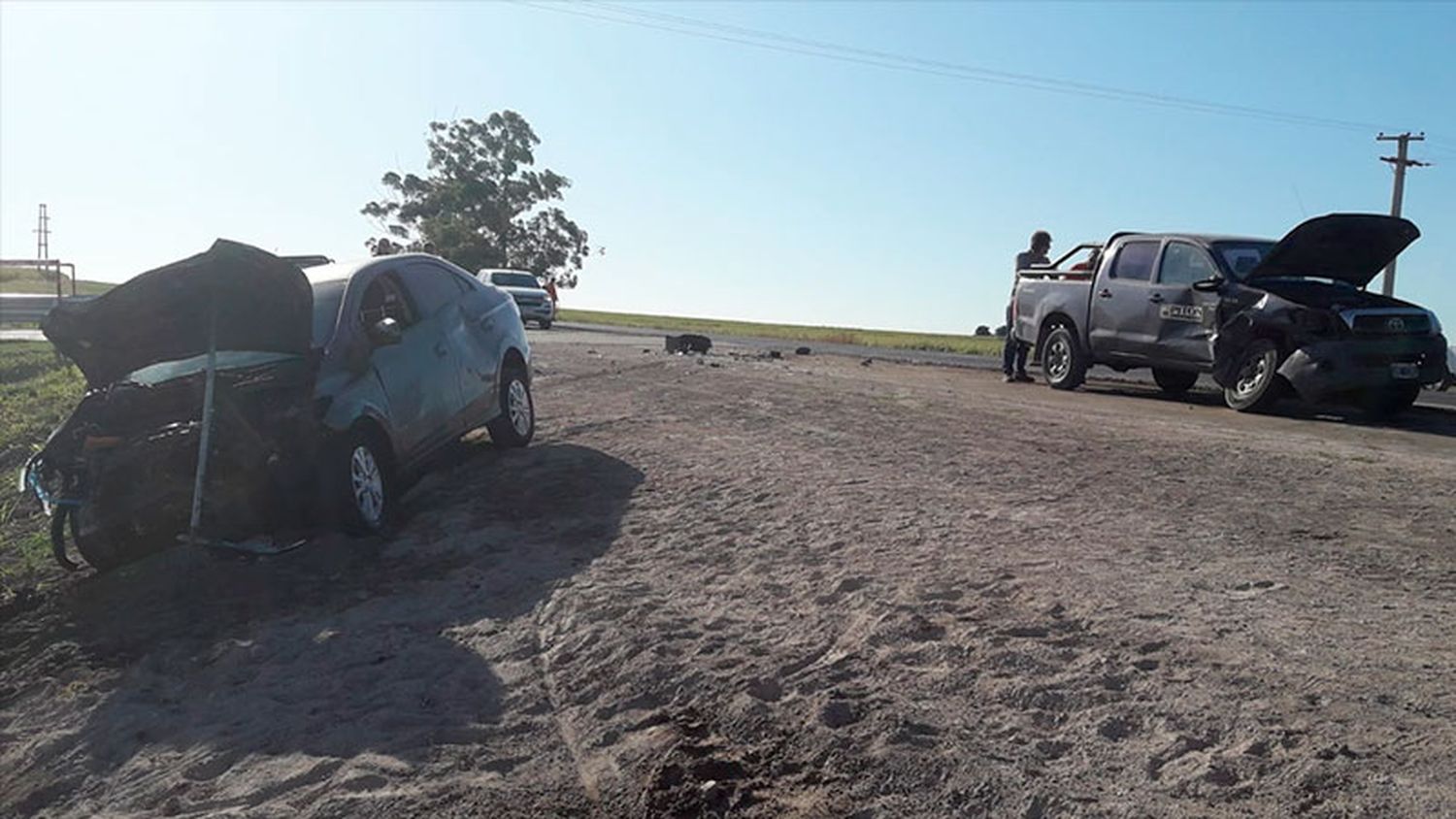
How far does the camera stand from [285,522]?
6750mm

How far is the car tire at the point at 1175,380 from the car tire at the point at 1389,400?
2.94 m

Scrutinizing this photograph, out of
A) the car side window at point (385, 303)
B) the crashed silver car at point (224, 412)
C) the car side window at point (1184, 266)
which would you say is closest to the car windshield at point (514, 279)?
the car side window at point (1184, 266)

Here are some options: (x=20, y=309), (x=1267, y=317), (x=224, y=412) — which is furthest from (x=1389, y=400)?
(x=20, y=309)

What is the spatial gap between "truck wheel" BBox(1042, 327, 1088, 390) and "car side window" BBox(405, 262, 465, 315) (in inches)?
336

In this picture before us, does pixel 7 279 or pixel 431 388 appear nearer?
pixel 431 388

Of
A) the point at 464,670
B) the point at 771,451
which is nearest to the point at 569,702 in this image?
the point at 464,670

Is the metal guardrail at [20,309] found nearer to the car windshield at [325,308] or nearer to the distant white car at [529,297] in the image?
the distant white car at [529,297]

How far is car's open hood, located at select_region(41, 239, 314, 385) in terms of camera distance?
6699 millimetres

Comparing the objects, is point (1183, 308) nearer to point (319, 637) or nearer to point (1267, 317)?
point (1267, 317)

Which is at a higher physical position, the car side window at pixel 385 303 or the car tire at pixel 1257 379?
the car side window at pixel 385 303

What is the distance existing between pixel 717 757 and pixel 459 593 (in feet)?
8.30

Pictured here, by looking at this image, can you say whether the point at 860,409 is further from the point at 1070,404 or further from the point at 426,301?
the point at 426,301

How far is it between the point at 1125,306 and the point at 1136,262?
0.56 metres

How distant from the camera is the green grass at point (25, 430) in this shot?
728 centimetres
